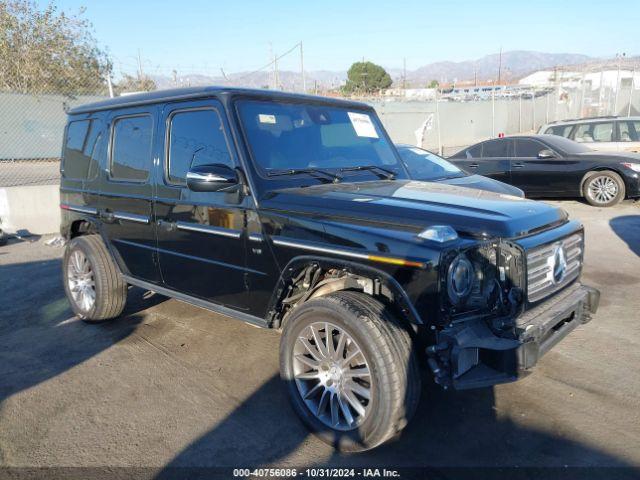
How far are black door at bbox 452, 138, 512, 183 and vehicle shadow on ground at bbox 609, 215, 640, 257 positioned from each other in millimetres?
2409

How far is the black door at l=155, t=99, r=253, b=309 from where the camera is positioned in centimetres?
364

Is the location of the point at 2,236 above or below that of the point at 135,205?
below

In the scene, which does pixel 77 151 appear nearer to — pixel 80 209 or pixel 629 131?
pixel 80 209

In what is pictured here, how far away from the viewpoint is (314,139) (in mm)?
3973

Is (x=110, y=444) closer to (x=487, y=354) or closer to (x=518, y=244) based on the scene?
(x=487, y=354)

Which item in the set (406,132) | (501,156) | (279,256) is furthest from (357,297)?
A: (406,132)

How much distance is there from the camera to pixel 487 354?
109 inches

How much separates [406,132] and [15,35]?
16.1 meters

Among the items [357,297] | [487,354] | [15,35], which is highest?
[15,35]

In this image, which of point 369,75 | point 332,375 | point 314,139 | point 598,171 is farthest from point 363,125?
point 369,75

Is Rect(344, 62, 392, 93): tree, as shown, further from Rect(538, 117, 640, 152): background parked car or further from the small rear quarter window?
the small rear quarter window

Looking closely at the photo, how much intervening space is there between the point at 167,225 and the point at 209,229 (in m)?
0.54

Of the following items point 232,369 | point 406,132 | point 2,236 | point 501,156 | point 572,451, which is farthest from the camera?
point 406,132

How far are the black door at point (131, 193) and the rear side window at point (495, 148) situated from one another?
28.1 ft
